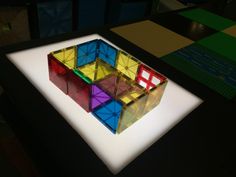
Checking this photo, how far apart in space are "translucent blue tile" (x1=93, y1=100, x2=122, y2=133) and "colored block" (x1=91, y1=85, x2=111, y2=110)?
0.05 ft

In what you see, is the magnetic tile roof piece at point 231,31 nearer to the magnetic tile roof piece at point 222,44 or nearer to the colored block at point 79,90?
the magnetic tile roof piece at point 222,44

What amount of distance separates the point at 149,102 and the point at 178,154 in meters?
0.16

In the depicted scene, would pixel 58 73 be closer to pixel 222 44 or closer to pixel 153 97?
pixel 153 97

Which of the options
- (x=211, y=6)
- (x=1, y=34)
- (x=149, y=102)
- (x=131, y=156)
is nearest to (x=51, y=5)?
(x=1, y=34)

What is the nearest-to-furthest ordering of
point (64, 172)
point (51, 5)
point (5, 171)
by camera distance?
1. point (64, 172)
2. point (5, 171)
3. point (51, 5)

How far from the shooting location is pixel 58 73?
70cm

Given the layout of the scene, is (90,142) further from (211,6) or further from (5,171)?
(211,6)

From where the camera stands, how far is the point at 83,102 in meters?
0.67

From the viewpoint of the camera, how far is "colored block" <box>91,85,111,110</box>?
634mm

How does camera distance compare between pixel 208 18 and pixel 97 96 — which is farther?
pixel 208 18

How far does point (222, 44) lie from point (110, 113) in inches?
33.2

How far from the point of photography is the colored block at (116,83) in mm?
687

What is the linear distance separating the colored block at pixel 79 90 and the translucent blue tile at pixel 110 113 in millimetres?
44

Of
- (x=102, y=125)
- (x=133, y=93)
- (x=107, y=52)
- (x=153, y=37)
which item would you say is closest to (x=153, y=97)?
(x=133, y=93)
